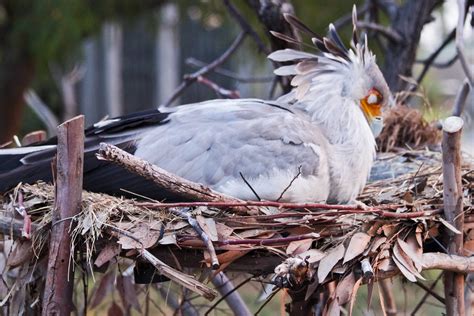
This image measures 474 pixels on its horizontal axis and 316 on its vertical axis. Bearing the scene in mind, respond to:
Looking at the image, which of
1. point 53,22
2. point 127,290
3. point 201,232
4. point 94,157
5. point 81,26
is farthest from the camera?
point 81,26

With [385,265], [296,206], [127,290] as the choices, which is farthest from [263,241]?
[127,290]

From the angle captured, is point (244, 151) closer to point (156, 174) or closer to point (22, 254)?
point (156, 174)

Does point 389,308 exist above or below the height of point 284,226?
below

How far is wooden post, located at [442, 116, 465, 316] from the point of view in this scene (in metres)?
2.57

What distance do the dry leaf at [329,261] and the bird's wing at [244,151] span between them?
0.44 m

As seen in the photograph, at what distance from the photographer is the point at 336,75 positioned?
3342mm

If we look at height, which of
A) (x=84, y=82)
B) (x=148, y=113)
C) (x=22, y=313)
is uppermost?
(x=148, y=113)

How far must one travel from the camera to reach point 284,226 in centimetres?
256

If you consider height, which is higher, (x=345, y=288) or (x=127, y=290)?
(x=345, y=288)

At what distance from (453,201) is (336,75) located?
0.87 metres

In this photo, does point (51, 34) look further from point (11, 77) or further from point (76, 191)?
point (76, 191)

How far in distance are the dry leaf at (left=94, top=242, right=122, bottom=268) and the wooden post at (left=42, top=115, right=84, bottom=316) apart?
87 millimetres

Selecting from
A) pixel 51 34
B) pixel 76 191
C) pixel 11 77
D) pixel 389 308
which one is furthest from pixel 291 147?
pixel 11 77

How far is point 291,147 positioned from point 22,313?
103 cm
